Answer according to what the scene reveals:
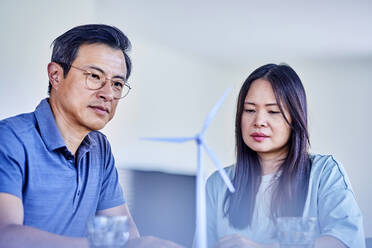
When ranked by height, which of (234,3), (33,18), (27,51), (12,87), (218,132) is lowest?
(218,132)

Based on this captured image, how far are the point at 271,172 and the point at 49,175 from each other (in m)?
0.80

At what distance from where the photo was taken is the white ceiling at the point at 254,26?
434 centimetres

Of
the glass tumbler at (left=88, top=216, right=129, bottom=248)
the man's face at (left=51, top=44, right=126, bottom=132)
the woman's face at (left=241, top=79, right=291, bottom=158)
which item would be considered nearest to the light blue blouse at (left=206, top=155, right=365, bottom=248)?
the woman's face at (left=241, top=79, right=291, bottom=158)

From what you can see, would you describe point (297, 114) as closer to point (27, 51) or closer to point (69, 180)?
point (69, 180)

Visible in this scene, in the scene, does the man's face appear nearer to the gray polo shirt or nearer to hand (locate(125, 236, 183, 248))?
the gray polo shirt

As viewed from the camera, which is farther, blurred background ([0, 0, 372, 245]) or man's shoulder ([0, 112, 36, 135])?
blurred background ([0, 0, 372, 245])

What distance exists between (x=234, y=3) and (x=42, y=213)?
324 centimetres

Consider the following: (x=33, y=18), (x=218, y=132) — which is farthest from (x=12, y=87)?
(x=218, y=132)

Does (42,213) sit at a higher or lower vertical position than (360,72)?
lower

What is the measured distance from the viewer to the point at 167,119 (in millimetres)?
5742

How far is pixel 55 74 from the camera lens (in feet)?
5.73

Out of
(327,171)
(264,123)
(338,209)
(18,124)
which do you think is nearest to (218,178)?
(264,123)

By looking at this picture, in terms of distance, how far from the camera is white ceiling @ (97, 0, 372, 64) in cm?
434

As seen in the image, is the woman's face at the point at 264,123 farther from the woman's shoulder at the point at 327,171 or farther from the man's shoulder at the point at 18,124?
the man's shoulder at the point at 18,124
